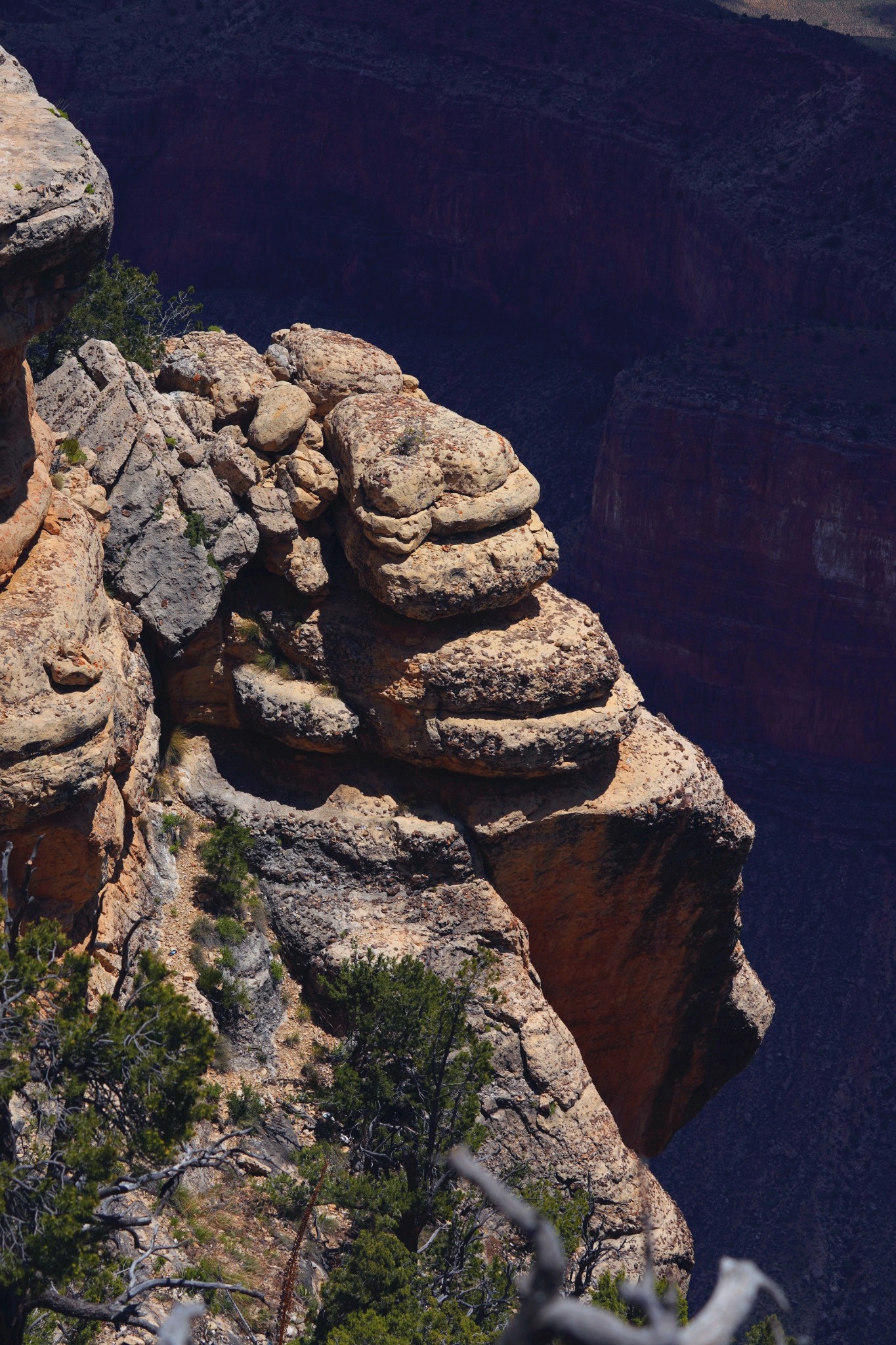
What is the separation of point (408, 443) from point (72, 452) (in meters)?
7.20

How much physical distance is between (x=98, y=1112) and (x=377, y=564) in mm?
14733

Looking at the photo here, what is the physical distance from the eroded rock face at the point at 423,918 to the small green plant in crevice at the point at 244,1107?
3.37m

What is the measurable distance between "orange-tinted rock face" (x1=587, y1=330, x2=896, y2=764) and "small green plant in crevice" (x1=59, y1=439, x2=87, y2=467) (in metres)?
52.1

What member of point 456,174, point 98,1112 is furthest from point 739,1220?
point 456,174

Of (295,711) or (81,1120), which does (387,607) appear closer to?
Result: (295,711)

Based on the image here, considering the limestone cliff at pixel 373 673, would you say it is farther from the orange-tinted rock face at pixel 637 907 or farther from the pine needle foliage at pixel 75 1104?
the pine needle foliage at pixel 75 1104

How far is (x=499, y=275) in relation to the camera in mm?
104500

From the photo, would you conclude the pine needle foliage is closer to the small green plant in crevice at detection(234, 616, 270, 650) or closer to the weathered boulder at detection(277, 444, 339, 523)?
the small green plant in crevice at detection(234, 616, 270, 650)

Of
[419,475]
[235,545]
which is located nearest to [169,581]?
[235,545]

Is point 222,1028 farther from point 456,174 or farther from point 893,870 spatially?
point 456,174

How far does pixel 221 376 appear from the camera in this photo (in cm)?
3497

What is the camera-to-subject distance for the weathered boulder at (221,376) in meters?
34.8

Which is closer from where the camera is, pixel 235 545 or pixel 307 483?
pixel 235 545

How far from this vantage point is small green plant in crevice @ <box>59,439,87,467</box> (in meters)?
31.7
